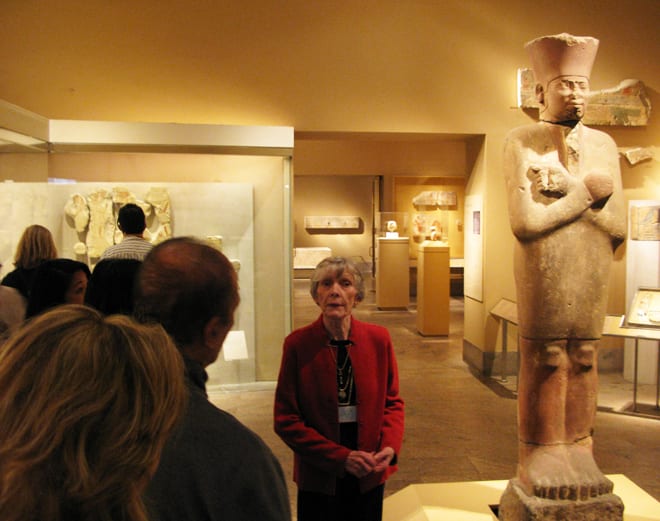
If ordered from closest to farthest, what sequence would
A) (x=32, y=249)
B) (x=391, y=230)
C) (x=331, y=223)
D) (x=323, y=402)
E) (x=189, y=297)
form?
(x=189, y=297)
(x=323, y=402)
(x=32, y=249)
(x=391, y=230)
(x=331, y=223)

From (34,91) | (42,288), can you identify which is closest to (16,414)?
(42,288)

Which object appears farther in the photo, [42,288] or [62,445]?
[42,288]

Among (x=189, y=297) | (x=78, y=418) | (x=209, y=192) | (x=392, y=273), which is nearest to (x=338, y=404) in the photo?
(x=189, y=297)

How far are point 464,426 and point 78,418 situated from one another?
472cm

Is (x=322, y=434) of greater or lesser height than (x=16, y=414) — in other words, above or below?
below

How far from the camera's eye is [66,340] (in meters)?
0.74

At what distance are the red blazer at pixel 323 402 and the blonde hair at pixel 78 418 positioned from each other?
1479mm

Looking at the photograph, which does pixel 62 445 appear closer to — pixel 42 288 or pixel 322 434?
pixel 322 434

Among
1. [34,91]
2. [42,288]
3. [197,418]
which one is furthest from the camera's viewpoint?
[34,91]

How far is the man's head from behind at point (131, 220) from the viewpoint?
379 centimetres

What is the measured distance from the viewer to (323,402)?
87.4 inches

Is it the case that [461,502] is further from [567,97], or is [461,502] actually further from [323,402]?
[567,97]

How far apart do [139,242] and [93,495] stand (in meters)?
3.16

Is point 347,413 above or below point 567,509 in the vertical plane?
above
